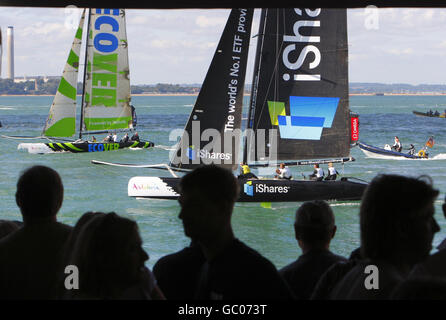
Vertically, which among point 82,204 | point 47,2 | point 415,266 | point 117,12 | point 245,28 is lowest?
point 82,204

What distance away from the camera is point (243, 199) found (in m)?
17.1

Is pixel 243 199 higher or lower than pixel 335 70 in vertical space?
lower

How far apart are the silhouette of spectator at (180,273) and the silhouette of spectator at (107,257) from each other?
1.77 feet

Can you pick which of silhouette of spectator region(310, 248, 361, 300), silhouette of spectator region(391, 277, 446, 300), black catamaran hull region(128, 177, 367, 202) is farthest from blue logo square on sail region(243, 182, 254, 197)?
silhouette of spectator region(391, 277, 446, 300)

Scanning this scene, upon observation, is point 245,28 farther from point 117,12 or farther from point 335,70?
point 117,12

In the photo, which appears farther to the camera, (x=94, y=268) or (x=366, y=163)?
(x=366, y=163)

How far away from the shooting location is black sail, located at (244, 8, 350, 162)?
16.6m

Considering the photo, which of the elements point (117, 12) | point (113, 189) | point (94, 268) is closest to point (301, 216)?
point (94, 268)

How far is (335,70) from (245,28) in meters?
2.64

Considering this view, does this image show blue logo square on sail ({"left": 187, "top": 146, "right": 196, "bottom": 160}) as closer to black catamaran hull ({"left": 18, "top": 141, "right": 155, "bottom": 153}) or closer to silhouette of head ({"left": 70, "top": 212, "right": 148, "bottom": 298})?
silhouette of head ({"left": 70, "top": 212, "right": 148, "bottom": 298})

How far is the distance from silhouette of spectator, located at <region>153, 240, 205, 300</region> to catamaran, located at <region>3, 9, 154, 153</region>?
105 feet

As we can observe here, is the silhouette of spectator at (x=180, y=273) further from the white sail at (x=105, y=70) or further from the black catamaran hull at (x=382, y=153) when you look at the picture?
the white sail at (x=105, y=70)

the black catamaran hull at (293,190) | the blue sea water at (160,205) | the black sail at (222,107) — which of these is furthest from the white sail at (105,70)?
the black catamaran hull at (293,190)

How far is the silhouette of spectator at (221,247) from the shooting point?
215 centimetres
